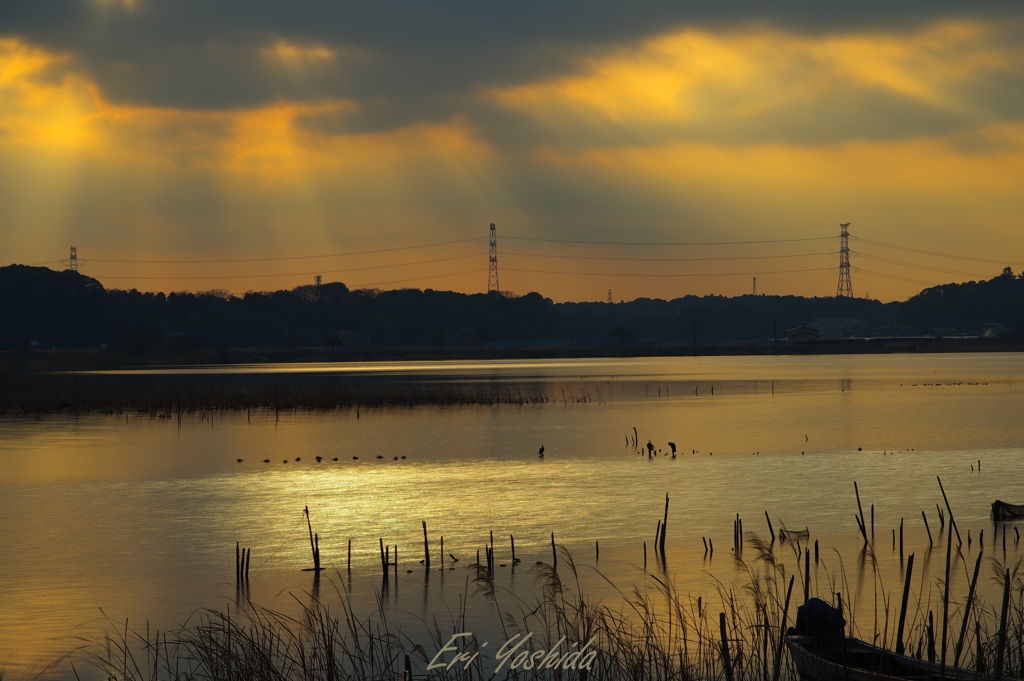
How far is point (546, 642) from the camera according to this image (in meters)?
18.7

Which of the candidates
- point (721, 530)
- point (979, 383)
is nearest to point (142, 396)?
point (721, 530)

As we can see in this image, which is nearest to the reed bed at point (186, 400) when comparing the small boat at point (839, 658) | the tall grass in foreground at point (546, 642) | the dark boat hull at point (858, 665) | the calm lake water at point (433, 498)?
the calm lake water at point (433, 498)

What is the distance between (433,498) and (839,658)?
2577 centimetres

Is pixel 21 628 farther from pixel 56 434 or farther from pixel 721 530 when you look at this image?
pixel 56 434

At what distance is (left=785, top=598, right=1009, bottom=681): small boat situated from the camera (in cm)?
1428

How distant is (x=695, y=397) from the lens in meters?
102

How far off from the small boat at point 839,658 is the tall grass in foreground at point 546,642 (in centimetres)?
33

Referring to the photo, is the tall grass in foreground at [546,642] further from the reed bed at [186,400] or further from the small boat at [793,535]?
the reed bed at [186,400]

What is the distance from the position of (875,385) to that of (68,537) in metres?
102

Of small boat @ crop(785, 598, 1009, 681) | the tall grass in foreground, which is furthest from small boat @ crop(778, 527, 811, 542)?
small boat @ crop(785, 598, 1009, 681)

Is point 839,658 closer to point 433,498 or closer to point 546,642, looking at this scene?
point 546,642

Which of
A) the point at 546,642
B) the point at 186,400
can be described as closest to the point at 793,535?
the point at 546,642

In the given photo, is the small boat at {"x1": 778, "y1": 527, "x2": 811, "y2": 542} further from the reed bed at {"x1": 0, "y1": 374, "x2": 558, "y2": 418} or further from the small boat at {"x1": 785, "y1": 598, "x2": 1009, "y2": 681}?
the reed bed at {"x1": 0, "y1": 374, "x2": 558, "y2": 418}

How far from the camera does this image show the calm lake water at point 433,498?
24938 mm
